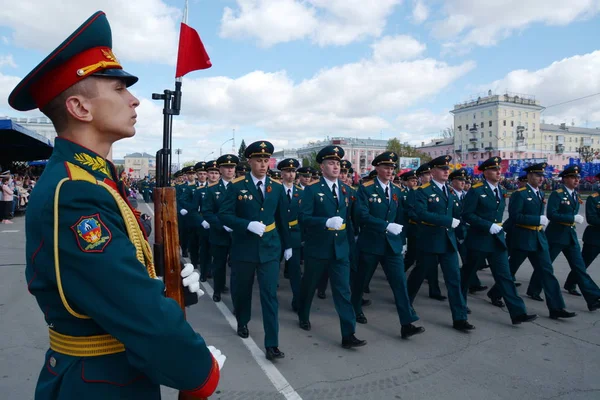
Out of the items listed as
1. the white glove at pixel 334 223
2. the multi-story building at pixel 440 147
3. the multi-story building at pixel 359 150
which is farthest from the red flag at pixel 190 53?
the multi-story building at pixel 359 150

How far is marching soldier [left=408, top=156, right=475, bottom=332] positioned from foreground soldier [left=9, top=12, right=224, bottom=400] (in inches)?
166

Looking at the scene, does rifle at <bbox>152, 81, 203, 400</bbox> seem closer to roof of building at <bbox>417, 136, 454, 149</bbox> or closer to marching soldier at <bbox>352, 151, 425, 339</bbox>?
marching soldier at <bbox>352, 151, 425, 339</bbox>

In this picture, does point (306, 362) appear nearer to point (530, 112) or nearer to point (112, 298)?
point (112, 298)

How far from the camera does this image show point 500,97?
82500 millimetres

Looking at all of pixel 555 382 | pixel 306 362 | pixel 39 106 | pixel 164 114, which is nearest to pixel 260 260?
pixel 306 362

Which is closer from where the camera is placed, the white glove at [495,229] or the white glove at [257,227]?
the white glove at [257,227]

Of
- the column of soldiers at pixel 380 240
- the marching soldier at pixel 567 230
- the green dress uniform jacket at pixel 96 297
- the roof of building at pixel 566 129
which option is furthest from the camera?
the roof of building at pixel 566 129

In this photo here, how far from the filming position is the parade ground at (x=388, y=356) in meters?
3.52

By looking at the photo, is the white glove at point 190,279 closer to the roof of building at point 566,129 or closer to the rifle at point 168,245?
the rifle at point 168,245

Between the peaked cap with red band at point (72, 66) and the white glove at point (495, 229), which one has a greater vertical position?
the peaked cap with red band at point (72, 66)

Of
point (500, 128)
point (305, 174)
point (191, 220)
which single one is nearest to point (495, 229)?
point (305, 174)

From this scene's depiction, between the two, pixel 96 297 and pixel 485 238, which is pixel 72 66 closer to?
pixel 96 297

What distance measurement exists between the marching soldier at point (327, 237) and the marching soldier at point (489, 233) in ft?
6.04

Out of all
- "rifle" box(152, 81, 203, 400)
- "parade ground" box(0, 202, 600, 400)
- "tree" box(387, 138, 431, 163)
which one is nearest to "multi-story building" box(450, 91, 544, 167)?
"tree" box(387, 138, 431, 163)
